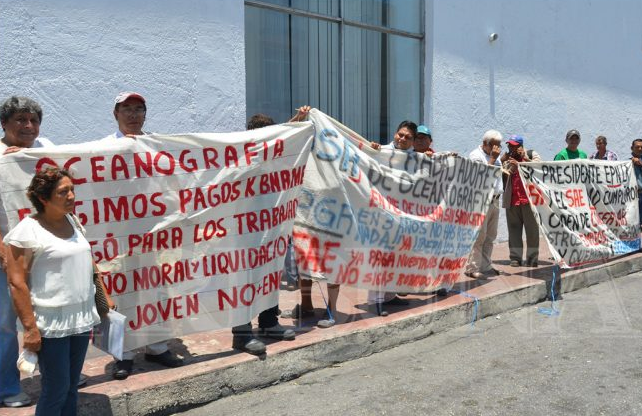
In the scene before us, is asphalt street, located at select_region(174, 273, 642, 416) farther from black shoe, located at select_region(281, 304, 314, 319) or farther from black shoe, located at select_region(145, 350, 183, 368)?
black shoe, located at select_region(281, 304, 314, 319)

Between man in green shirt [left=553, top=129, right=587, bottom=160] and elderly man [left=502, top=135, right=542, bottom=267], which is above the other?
man in green shirt [left=553, top=129, right=587, bottom=160]

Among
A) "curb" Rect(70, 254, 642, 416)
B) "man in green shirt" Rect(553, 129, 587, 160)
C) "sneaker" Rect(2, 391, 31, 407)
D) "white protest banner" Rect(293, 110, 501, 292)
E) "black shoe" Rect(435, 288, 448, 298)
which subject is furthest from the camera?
"man in green shirt" Rect(553, 129, 587, 160)

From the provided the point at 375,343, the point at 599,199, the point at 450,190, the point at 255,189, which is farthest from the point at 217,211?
the point at 599,199

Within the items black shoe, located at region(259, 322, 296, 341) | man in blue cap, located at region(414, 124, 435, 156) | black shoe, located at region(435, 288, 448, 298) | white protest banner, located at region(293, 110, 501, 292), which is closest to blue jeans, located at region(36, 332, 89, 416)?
black shoe, located at region(259, 322, 296, 341)

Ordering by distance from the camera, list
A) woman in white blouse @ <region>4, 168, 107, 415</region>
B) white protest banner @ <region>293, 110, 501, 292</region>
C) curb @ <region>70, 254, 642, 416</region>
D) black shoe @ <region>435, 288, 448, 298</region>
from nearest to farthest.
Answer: woman in white blouse @ <region>4, 168, 107, 415</region>
curb @ <region>70, 254, 642, 416</region>
white protest banner @ <region>293, 110, 501, 292</region>
black shoe @ <region>435, 288, 448, 298</region>

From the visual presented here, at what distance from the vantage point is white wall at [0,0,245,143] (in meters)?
5.52

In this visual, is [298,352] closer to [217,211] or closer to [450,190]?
[217,211]

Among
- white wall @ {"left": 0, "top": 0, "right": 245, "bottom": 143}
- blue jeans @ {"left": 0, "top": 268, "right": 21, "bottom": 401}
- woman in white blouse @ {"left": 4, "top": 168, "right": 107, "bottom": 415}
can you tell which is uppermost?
white wall @ {"left": 0, "top": 0, "right": 245, "bottom": 143}

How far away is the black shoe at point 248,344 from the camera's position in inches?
168

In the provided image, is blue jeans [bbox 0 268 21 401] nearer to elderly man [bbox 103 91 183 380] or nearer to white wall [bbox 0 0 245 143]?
elderly man [bbox 103 91 183 380]

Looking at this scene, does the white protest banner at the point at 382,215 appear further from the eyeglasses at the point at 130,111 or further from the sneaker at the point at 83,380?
the sneaker at the point at 83,380

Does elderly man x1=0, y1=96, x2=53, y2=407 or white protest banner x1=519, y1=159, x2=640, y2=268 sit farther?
white protest banner x1=519, y1=159, x2=640, y2=268

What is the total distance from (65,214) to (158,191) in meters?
0.99

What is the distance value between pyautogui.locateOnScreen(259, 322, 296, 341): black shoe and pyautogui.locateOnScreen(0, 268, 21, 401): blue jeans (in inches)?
71.1
